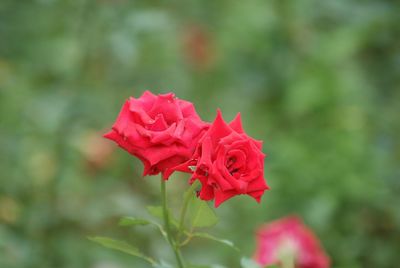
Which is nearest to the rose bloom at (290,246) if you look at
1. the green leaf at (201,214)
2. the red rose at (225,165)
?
the green leaf at (201,214)

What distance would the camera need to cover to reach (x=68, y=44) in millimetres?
2641

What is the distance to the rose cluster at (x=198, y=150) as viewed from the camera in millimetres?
1110

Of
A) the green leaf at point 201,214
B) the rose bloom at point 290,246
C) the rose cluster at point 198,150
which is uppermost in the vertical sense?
the rose bloom at point 290,246

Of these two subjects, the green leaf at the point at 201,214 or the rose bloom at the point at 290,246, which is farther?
the rose bloom at the point at 290,246

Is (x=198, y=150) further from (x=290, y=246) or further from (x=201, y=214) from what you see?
(x=290, y=246)

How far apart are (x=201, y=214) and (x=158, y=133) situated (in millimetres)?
172

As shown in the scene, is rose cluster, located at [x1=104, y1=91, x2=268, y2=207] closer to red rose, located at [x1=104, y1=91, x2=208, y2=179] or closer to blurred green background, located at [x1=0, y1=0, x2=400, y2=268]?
red rose, located at [x1=104, y1=91, x2=208, y2=179]

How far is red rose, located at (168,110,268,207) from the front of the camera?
111 cm

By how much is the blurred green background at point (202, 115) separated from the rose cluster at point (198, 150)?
33.2 inches

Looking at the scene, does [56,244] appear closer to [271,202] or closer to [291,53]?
[271,202]

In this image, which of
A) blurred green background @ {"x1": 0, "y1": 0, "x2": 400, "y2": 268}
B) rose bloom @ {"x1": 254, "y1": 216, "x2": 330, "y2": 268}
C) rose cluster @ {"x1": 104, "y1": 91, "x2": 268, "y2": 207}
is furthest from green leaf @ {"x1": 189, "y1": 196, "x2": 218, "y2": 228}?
blurred green background @ {"x1": 0, "y1": 0, "x2": 400, "y2": 268}

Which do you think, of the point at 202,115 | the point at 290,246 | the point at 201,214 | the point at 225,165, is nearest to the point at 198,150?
the point at 225,165

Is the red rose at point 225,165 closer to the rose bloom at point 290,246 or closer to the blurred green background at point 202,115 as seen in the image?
the rose bloom at point 290,246

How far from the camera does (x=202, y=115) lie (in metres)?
3.44
